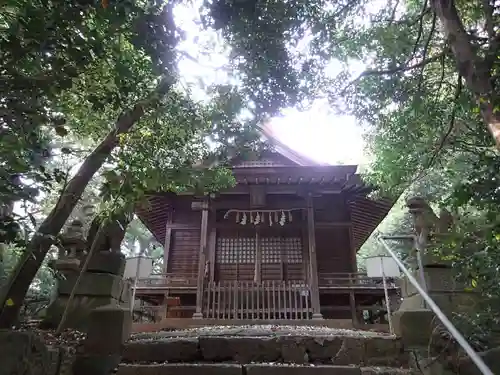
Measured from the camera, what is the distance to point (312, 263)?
10.1m

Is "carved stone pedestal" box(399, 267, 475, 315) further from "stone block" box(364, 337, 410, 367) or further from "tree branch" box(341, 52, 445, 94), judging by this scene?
"tree branch" box(341, 52, 445, 94)

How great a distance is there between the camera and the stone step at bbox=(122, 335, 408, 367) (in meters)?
3.72

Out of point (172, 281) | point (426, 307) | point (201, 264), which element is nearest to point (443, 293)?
point (426, 307)

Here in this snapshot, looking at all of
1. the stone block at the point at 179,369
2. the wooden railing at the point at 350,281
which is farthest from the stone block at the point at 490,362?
the wooden railing at the point at 350,281

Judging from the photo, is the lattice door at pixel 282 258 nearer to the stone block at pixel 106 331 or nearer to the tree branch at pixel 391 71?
the tree branch at pixel 391 71

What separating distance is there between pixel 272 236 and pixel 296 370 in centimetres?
815

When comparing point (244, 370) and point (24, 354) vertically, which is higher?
point (24, 354)

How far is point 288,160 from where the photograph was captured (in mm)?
11820

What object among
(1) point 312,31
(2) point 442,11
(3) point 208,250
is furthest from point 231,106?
(3) point 208,250

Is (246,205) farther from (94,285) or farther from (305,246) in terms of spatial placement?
(94,285)

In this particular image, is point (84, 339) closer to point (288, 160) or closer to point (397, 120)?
point (397, 120)

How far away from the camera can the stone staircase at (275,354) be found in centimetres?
348

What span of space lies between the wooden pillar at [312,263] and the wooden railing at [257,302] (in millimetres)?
172

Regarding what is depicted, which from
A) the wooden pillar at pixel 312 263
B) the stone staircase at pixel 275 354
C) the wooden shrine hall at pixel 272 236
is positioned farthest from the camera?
the wooden shrine hall at pixel 272 236
